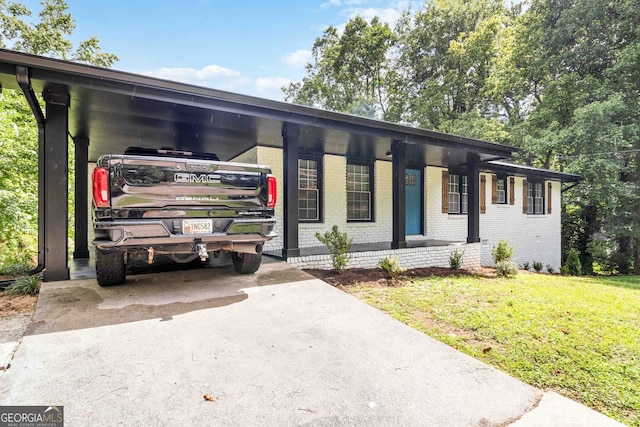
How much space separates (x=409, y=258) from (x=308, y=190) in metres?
3.15

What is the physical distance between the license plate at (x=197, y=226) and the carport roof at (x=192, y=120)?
1965 millimetres

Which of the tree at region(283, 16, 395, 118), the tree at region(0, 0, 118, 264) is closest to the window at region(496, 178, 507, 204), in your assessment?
the tree at region(283, 16, 395, 118)

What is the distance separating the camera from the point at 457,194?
11.3 m

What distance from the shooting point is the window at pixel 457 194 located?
11.1 m

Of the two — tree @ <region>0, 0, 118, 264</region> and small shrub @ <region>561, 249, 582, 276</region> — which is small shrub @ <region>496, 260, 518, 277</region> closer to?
small shrub @ <region>561, 249, 582, 276</region>

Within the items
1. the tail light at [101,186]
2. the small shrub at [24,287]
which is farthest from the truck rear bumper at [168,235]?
the small shrub at [24,287]

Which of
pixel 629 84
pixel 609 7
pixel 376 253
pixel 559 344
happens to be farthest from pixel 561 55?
pixel 559 344

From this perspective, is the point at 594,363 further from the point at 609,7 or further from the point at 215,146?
the point at 609,7

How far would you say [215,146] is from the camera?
7.89m

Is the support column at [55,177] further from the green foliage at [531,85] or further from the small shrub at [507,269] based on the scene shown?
the green foliage at [531,85]

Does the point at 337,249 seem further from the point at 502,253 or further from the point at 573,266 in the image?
the point at 573,266

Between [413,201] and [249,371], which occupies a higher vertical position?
[413,201]

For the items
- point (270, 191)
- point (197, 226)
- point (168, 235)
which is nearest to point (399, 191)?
point (270, 191)

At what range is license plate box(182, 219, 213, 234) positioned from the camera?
3.59 m
